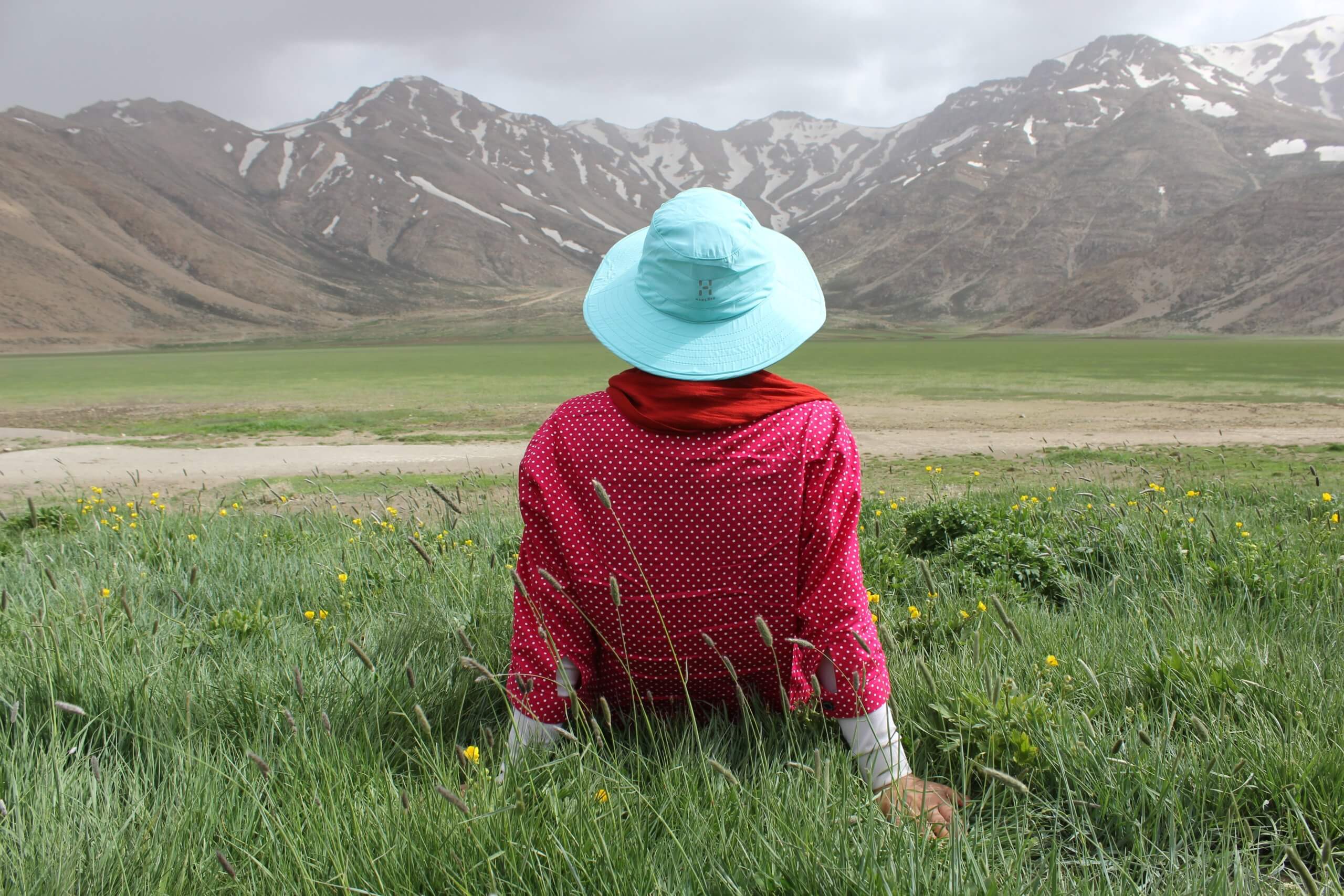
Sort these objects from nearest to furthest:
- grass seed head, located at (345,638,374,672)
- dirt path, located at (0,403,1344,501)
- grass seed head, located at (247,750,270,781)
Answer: grass seed head, located at (247,750,270,781) → grass seed head, located at (345,638,374,672) → dirt path, located at (0,403,1344,501)

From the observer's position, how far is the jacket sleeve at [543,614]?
7.33 feet

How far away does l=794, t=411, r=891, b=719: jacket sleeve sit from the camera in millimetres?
2156

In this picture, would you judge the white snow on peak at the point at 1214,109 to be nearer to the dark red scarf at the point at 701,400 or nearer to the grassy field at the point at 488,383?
the grassy field at the point at 488,383

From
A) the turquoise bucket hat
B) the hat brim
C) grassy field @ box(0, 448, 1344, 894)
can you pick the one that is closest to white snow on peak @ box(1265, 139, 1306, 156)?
grassy field @ box(0, 448, 1344, 894)

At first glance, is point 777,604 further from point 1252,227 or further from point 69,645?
point 1252,227

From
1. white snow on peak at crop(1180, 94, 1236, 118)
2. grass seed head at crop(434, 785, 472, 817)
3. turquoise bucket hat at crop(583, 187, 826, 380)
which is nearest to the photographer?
grass seed head at crop(434, 785, 472, 817)

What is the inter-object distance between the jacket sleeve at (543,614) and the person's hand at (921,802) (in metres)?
0.77

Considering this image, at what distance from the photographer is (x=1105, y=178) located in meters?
158

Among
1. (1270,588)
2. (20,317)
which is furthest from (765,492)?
(20,317)

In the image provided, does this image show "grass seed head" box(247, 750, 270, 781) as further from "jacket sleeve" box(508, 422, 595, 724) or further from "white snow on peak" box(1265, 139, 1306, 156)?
"white snow on peak" box(1265, 139, 1306, 156)

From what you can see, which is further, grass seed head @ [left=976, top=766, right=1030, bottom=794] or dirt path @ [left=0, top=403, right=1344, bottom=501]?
dirt path @ [left=0, top=403, right=1344, bottom=501]

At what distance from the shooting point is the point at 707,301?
2.19 metres

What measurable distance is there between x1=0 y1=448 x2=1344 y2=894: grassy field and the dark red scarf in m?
0.69

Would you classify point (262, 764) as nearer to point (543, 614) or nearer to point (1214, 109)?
point (543, 614)
